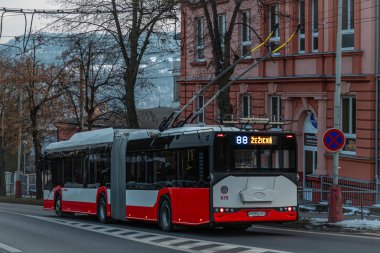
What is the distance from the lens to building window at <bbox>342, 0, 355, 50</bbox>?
30297 millimetres

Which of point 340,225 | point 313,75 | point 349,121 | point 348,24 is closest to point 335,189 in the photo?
point 340,225

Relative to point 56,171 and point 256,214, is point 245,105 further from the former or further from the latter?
point 256,214

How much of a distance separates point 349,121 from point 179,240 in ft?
51.9

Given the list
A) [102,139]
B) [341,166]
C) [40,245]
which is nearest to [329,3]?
[341,166]

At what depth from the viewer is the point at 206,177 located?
1786cm

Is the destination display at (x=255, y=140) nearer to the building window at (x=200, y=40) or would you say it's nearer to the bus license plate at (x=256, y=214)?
the bus license plate at (x=256, y=214)

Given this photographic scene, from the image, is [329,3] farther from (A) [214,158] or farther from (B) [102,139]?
(A) [214,158]

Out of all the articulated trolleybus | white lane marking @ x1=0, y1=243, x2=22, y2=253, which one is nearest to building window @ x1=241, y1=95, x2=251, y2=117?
the articulated trolleybus

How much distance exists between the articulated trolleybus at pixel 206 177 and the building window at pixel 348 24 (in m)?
11.7

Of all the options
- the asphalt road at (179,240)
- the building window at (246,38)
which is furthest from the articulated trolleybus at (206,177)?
the building window at (246,38)

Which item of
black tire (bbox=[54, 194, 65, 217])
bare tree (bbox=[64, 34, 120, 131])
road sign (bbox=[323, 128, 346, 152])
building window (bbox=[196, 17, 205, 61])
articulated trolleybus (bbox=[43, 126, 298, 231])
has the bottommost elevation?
black tire (bbox=[54, 194, 65, 217])

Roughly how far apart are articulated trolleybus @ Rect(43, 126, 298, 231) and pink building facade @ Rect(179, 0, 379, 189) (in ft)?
21.9

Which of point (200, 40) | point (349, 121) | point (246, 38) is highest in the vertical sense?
point (246, 38)

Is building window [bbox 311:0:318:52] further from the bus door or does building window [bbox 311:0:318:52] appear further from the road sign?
the road sign
